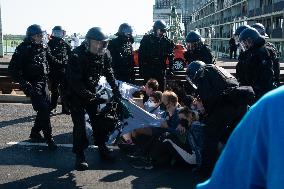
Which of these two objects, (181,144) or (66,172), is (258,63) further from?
(66,172)

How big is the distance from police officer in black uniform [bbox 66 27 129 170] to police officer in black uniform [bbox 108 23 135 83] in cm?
265

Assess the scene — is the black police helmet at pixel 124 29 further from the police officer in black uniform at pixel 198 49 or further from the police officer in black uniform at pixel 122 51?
the police officer in black uniform at pixel 198 49

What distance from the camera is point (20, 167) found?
6.23 m

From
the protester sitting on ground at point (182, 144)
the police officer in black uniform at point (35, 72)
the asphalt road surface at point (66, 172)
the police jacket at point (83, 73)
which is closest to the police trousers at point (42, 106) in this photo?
the police officer in black uniform at point (35, 72)

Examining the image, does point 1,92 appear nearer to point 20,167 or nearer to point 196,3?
point 20,167

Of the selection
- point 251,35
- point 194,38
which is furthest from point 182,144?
point 194,38

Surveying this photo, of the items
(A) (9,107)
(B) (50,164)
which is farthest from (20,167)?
(A) (9,107)

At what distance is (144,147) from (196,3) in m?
118

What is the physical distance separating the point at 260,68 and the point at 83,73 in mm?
2551

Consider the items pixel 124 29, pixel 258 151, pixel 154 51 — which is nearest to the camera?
pixel 258 151

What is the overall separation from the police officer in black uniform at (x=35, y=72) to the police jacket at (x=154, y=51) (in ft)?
8.39

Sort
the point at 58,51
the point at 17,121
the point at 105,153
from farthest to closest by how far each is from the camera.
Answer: the point at 58,51, the point at 17,121, the point at 105,153

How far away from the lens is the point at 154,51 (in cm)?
923

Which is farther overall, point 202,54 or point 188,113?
point 202,54
